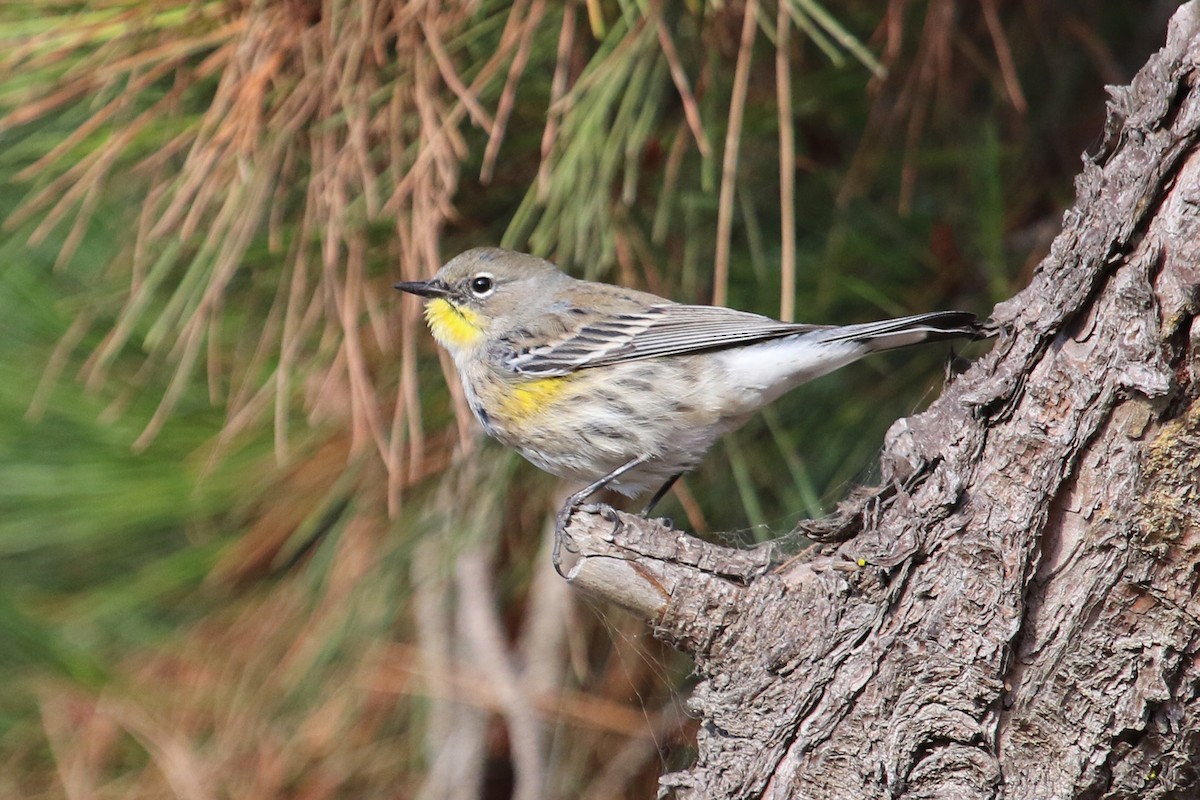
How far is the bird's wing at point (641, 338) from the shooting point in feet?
8.57

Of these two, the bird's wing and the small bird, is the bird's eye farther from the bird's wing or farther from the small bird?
the bird's wing

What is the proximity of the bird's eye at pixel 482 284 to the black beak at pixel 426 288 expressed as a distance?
192mm

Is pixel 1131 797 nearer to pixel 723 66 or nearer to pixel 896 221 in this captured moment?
pixel 896 221

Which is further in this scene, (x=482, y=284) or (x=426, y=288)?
(x=482, y=284)

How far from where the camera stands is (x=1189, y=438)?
1.54 metres

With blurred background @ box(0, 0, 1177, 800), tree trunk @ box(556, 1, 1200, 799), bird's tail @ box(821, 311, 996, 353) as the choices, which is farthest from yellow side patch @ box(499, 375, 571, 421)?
tree trunk @ box(556, 1, 1200, 799)

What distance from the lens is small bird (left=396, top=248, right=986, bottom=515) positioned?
259 cm

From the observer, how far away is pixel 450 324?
2.85 metres

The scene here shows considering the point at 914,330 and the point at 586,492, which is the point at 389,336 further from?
the point at 914,330

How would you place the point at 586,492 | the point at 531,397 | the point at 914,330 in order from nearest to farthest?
the point at 914,330 → the point at 586,492 → the point at 531,397

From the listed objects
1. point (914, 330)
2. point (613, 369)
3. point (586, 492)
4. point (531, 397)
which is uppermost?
point (914, 330)

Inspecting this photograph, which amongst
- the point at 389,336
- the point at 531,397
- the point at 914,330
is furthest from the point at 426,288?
the point at 914,330

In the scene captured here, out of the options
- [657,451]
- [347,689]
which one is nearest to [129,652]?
[347,689]

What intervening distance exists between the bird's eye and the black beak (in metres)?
0.19
